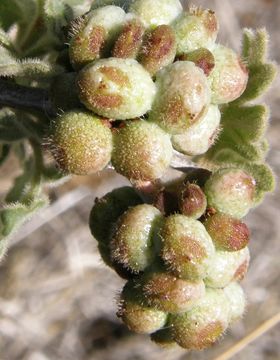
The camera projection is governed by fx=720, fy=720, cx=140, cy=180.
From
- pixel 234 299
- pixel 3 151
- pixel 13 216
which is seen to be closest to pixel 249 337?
pixel 3 151

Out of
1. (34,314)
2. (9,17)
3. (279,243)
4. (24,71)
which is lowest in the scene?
(34,314)

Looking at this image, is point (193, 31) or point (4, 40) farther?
point (4, 40)

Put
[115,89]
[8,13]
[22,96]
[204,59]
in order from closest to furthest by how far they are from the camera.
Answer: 1. [115,89]
2. [204,59]
3. [22,96]
4. [8,13]

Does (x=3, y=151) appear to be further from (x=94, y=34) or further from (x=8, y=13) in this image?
(x=94, y=34)

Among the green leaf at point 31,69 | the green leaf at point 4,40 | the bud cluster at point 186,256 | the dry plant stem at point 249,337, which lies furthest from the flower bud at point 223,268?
the dry plant stem at point 249,337

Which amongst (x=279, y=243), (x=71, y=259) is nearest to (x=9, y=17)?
(x=71, y=259)

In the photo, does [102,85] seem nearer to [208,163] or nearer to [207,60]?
[207,60]

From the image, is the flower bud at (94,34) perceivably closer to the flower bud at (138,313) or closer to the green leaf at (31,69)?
the green leaf at (31,69)
